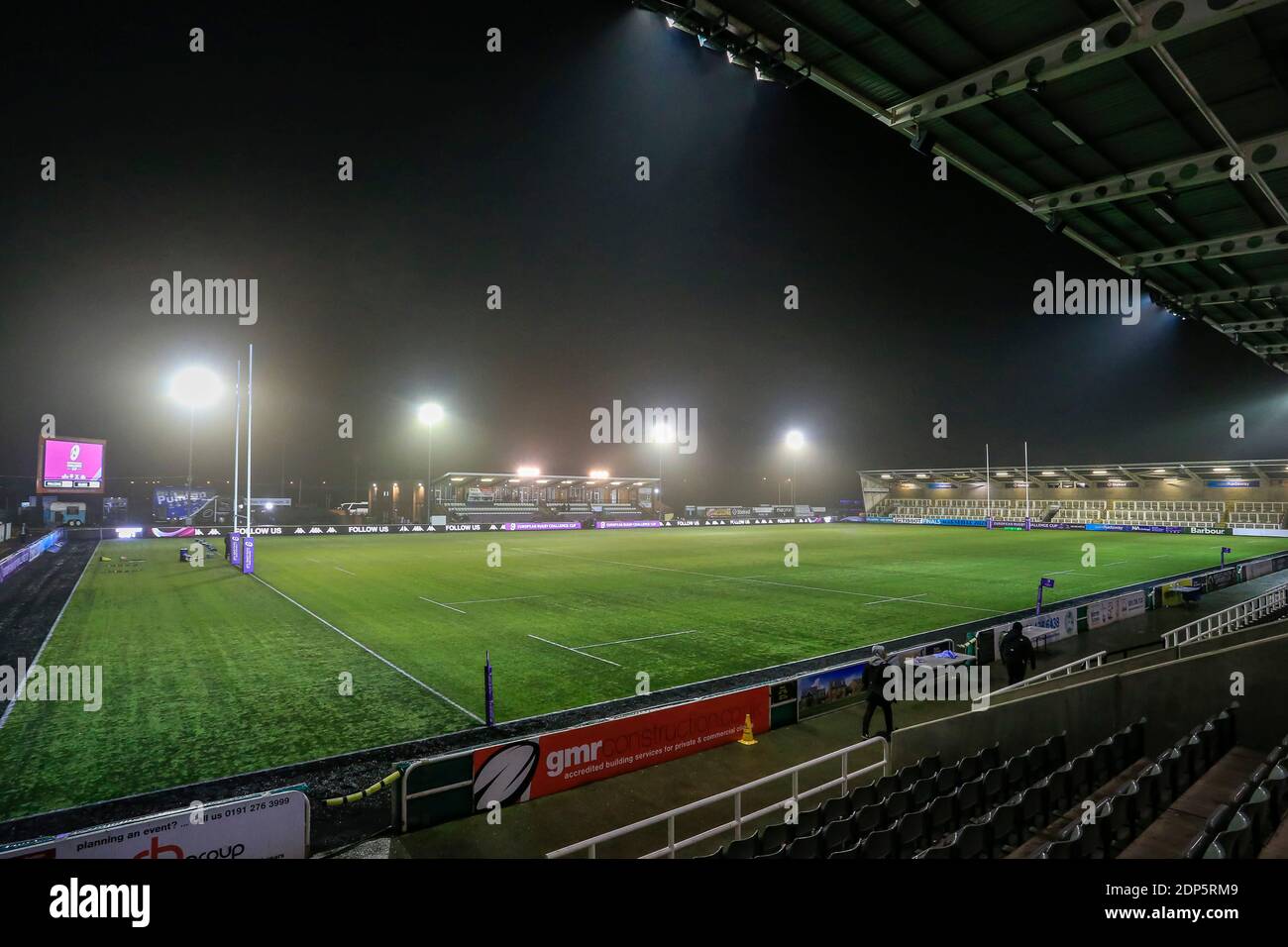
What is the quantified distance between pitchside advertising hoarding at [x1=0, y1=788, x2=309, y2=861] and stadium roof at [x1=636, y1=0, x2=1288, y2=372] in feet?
29.7

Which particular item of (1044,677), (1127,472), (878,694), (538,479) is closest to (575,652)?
(878,694)

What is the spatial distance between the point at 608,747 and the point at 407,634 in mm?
11152

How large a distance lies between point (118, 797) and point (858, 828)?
955 cm

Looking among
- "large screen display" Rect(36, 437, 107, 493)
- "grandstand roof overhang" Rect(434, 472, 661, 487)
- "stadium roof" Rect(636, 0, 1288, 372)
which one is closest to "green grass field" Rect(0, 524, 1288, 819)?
"large screen display" Rect(36, 437, 107, 493)

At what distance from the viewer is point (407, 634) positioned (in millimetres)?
18172

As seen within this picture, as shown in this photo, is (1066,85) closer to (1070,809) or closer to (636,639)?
(1070,809)

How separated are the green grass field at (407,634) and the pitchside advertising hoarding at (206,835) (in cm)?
377

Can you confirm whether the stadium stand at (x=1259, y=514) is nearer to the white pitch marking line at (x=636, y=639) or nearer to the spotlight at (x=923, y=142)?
the white pitch marking line at (x=636, y=639)

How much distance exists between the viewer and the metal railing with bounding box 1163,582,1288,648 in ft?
54.2

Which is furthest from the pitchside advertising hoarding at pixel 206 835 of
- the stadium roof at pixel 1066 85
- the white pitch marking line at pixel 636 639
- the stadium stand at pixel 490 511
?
the stadium stand at pixel 490 511

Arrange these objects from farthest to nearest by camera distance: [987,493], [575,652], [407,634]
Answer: [987,493]
[407,634]
[575,652]
